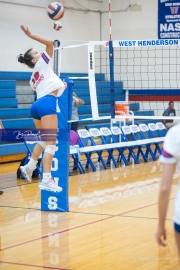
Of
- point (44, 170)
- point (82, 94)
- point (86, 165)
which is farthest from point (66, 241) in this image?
point (82, 94)

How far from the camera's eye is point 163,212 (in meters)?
2.91

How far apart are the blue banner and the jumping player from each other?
11287 mm

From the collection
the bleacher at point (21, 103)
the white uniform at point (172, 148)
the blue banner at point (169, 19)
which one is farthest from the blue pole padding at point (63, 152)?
the blue banner at point (169, 19)

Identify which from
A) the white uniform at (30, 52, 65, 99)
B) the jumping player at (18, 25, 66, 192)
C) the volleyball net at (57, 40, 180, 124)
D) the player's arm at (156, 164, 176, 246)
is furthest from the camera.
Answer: the volleyball net at (57, 40, 180, 124)

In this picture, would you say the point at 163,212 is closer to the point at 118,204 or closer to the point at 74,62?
the point at 118,204

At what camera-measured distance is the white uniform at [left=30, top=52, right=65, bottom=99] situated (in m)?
7.04

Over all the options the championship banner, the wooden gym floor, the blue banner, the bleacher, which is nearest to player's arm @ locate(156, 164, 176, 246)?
the wooden gym floor

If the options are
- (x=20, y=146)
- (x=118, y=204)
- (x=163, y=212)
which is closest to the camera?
(x=163, y=212)

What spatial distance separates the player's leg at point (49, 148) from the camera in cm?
677

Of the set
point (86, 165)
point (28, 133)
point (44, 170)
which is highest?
point (28, 133)

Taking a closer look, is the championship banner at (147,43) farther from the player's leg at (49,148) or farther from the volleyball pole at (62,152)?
the player's leg at (49,148)

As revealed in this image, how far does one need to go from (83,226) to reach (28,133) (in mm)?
1217

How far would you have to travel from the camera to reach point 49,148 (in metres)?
6.84

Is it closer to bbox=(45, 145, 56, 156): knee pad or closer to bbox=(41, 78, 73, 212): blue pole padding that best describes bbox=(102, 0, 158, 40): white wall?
bbox=(41, 78, 73, 212): blue pole padding
